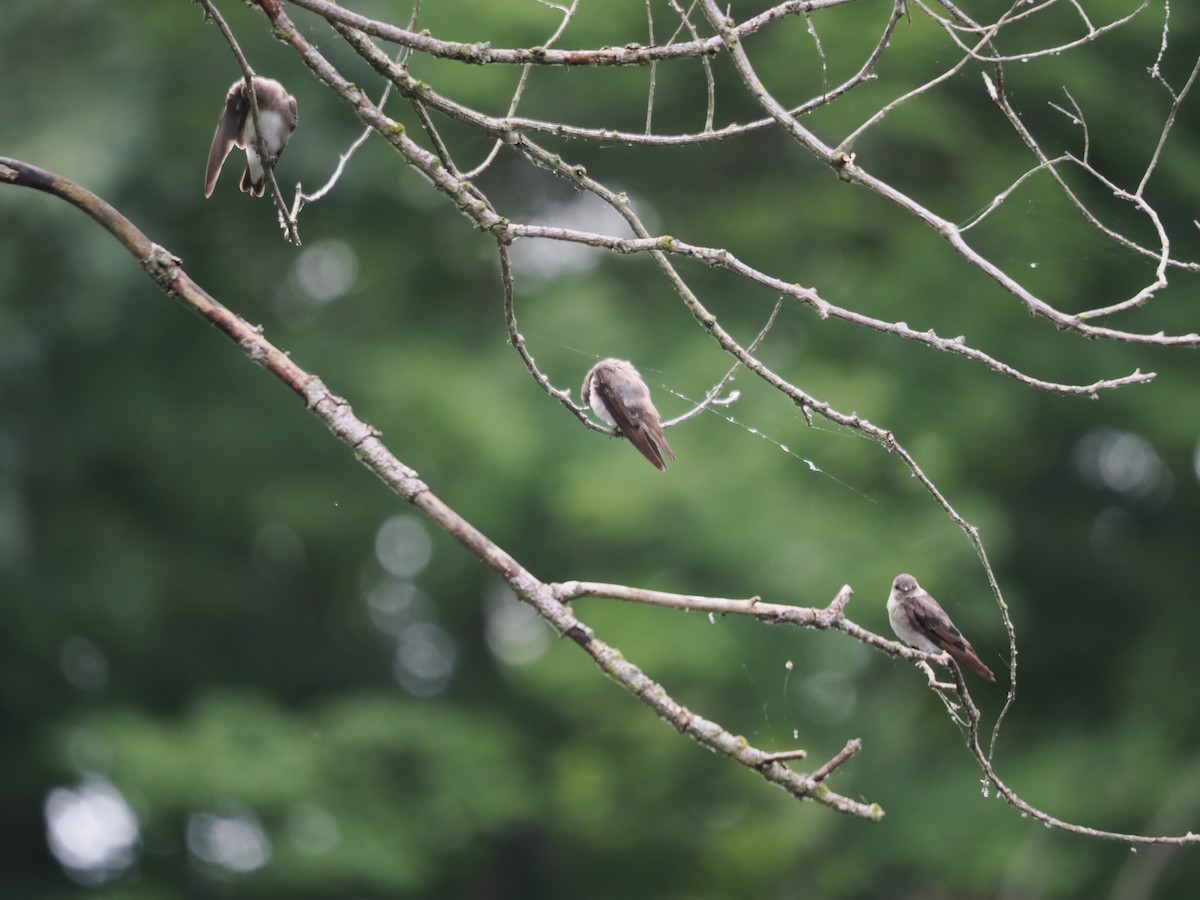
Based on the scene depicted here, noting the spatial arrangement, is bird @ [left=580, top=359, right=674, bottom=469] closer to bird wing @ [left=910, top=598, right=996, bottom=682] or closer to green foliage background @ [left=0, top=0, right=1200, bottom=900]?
bird wing @ [left=910, top=598, right=996, bottom=682]

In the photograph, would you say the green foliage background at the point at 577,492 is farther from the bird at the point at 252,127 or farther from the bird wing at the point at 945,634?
the bird at the point at 252,127

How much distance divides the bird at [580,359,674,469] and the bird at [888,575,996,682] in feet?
2.61

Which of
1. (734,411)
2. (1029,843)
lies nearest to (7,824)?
(734,411)

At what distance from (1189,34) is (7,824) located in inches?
481

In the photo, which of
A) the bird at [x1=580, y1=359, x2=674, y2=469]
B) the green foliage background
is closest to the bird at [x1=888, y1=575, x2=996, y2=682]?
the bird at [x1=580, y1=359, x2=674, y2=469]

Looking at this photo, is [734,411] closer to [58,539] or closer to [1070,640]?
[1070,640]

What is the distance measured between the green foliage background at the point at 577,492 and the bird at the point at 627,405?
5.11 m

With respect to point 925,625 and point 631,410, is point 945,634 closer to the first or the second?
point 925,625

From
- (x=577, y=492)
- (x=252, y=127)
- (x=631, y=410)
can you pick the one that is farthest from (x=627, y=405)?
(x=577, y=492)

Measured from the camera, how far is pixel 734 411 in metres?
10.5

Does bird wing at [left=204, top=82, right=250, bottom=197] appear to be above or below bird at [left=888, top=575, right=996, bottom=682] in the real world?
above

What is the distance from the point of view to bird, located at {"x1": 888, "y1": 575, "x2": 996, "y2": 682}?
3.68 m

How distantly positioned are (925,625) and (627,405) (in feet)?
3.50

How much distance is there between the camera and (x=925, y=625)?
12.9 feet
